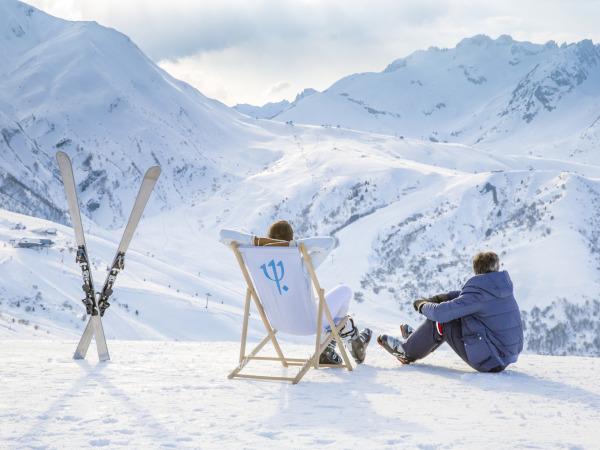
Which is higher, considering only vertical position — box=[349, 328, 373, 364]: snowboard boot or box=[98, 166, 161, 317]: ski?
box=[98, 166, 161, 317]: ski

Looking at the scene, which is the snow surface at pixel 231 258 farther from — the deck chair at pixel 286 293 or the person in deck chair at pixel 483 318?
the deck chair at pixel 286 293

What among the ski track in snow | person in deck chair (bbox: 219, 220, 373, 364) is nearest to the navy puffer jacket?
the ski track in snow

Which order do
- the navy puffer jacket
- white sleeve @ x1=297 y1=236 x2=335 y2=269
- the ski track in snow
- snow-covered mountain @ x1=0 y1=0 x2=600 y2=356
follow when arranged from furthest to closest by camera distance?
snow-covered mountain @ x1=0 y1=0 x2=600 y2=356, the navy puffer jacket, white sleeve @ x1=297 y1=236 x2=335 y2=269, the ski track in snow

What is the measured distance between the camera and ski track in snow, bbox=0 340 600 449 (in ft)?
10.4

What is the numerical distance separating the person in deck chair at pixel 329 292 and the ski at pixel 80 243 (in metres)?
1.66

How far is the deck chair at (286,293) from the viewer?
4.98m

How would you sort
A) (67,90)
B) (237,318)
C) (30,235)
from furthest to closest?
1. (67,90)
2. (30,235)
3. (237,318)

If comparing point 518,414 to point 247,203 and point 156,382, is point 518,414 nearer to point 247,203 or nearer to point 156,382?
point 156,382

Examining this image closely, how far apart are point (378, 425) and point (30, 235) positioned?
3234 cm

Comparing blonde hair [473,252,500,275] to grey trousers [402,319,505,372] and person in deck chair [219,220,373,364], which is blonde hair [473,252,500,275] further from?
person in deck chair [219,220,373,364]

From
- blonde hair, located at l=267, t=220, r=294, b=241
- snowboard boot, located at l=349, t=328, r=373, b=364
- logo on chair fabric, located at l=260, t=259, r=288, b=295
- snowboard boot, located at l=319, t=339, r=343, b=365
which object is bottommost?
snowboard boot, located at l=319, t=339, r=343, b=365

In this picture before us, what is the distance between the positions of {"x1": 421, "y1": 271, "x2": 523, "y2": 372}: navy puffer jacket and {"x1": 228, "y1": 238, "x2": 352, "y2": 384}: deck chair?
3.21ft

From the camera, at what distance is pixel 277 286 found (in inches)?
204

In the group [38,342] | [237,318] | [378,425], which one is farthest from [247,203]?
[378,425]
